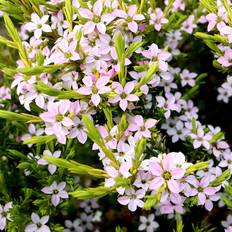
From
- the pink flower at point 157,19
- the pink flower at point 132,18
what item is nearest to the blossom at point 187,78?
the pink flower at point 157,19

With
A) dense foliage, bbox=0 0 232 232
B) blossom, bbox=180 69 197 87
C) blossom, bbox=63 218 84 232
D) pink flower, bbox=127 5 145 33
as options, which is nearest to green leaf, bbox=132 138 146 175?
dense foliage, bbox=0 0 232 232

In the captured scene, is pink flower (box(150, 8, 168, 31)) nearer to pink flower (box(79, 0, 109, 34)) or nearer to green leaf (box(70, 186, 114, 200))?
pink flower (box(79, 0, 109, 34))

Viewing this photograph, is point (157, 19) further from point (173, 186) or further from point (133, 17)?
point (173, 186)

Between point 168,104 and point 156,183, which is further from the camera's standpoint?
point 168,104

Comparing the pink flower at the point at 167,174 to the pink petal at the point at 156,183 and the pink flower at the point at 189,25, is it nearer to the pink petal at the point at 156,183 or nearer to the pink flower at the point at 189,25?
the pink petal at the point at 156,183

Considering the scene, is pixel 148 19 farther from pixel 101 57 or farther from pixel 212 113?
pixel 212 113

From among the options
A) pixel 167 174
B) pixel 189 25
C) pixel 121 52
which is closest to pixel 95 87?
pixel 121 52
